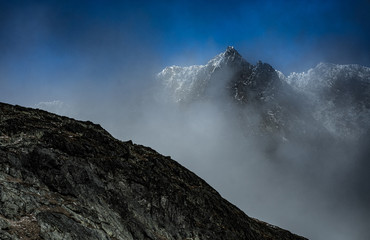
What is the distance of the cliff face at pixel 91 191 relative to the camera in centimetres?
3444

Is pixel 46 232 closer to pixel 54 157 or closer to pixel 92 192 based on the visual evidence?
pixel 92 192

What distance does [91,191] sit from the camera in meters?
43.2

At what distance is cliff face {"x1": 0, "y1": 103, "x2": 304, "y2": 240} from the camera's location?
34438mm

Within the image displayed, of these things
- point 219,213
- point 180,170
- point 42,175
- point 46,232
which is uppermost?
point 180,170

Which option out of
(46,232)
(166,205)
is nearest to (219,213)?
(166,205)

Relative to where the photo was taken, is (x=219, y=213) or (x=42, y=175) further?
(x=219, y=213)

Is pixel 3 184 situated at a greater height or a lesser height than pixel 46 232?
greater

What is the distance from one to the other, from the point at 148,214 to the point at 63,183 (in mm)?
12799

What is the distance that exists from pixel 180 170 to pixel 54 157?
26.9m

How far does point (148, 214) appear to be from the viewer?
46344 mm

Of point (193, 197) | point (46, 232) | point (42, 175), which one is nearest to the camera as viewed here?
point (46, 232)

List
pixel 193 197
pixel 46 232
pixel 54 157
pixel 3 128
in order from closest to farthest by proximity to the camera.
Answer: pixel 46 232 → pixel 54 157 → pixel 3 128 → pixel 193 197

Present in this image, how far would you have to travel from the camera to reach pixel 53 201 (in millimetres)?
37406

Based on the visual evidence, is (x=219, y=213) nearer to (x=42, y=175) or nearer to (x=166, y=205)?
(x=166, y=205)
